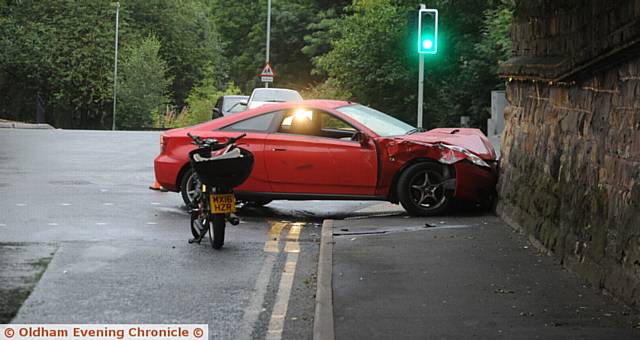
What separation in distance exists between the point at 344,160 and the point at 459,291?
534 cm

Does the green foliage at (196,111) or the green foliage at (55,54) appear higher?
the green foliage at (55,54)

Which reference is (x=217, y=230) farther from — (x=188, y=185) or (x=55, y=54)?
(x=55, y=54)

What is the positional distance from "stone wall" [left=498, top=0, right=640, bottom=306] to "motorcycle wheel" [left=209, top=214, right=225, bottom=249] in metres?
3.04

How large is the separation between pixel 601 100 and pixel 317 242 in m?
3.98

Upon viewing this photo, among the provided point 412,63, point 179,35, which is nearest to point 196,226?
point 412,63

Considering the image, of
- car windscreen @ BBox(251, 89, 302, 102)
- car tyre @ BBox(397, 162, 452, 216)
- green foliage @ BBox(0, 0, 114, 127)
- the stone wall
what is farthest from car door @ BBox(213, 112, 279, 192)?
green foliage @ BBox(0, 0, 114, 127)

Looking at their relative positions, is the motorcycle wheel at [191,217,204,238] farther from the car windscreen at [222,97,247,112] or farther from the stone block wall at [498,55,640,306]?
the car windscreen at [222,97,247,112]

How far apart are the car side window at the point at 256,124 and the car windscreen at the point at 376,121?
865 millimetres

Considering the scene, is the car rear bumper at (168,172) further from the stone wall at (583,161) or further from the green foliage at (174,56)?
the green foliage at (174,56)

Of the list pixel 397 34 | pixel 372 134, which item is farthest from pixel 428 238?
pixel 397 34

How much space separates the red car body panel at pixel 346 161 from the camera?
1458 centimetres

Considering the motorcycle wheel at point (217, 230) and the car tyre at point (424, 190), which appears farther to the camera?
the car tyre at point (424, 190)

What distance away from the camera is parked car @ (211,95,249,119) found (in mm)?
39316

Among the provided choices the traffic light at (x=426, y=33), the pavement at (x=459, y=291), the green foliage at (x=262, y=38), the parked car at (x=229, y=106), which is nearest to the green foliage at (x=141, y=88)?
the green foliage at (x=262, y=38)
